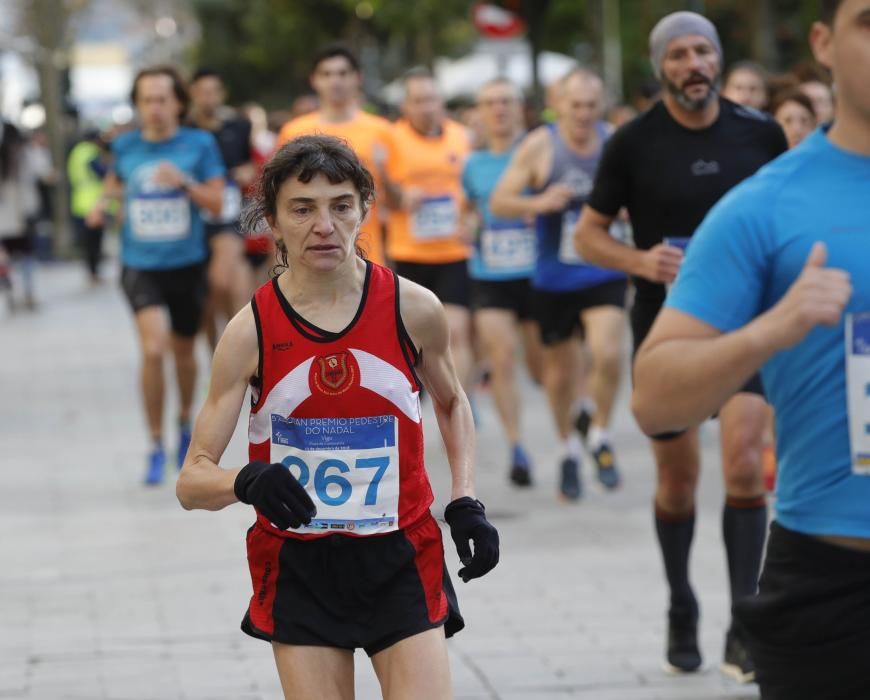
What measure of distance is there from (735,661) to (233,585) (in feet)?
7.50

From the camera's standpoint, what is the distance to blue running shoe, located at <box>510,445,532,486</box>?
31.8 ft

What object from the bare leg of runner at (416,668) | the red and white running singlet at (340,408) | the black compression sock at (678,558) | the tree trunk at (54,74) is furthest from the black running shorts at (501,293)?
the tree trunk at (54,74)

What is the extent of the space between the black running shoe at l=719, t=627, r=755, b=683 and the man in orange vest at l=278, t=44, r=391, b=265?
477 cm

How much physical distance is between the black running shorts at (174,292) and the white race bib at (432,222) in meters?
1.31

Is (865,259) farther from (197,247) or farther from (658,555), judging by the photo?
(197,247)

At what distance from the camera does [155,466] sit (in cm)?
988

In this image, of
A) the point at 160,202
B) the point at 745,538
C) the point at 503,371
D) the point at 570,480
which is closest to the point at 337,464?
the point at 745,538

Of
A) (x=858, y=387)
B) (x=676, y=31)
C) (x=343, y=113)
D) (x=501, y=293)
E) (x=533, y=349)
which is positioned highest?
(x=676, y=31)

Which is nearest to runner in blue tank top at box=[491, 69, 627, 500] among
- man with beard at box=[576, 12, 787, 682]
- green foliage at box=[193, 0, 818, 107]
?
man with beard at box=[576, 12, 787, 682]

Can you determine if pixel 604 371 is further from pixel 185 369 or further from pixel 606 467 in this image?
pixel 185 369

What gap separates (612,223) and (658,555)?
2134 millimetres

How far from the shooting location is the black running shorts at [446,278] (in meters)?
10.7

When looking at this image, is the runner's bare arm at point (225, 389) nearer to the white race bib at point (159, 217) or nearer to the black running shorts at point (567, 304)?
the black running shorts at point (567, 304)

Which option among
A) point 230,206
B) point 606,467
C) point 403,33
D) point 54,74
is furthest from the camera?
point 403,33
